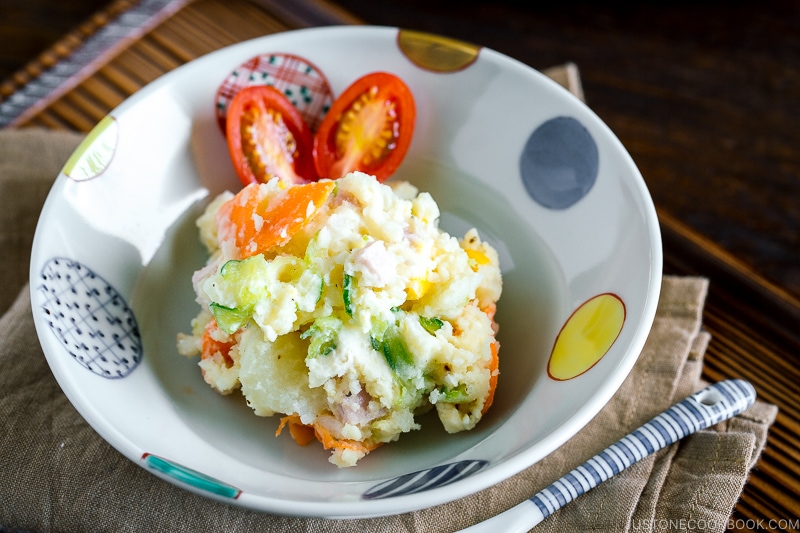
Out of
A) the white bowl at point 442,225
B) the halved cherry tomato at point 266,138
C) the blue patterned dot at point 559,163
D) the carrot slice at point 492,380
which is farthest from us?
the halved cherry tomato at point 266,138

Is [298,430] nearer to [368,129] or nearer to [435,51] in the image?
[368,129]

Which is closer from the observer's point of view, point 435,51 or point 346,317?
point 346,317

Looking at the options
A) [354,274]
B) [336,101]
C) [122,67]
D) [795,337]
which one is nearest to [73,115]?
[122,67]

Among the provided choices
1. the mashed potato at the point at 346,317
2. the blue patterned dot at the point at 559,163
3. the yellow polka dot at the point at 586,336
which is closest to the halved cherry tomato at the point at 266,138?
the mashed potato at the point at 346,317

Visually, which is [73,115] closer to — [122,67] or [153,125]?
[122,67]

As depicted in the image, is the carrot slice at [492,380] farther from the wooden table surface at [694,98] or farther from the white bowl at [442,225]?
the wooden table surface at [694,98]

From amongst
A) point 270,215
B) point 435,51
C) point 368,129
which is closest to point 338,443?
point 270,215
